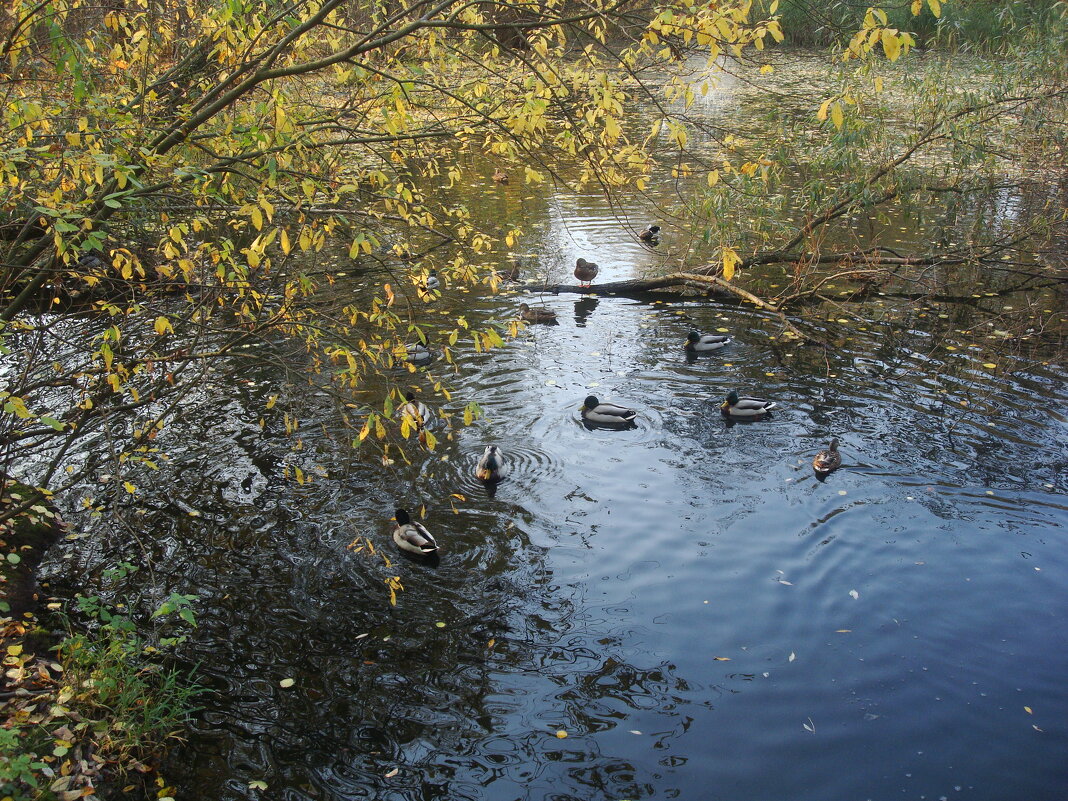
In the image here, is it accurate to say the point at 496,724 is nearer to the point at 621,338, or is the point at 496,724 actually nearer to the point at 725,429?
the point at 725,429

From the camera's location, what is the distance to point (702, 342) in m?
11.0

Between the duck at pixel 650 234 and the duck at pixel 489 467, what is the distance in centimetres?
791

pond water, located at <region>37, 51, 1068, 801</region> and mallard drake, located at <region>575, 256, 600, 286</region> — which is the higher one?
mallard drake, located at <region>575, 256, 600, 286</region>

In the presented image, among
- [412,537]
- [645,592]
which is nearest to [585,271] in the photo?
[412,537]

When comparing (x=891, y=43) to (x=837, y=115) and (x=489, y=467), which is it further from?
(x=489, y=467)

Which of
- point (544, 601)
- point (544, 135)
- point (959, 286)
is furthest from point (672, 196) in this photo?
point (544, 601)

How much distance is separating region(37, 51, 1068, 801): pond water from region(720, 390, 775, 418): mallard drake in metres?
0.13

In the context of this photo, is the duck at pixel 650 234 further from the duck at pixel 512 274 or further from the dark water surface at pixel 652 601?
the dark water surface at pixel 652 601

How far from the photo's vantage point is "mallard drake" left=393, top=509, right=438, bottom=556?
6.86 m

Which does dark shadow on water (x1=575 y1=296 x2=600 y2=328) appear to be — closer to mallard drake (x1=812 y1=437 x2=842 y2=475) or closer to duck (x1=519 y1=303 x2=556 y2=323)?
duck (x1=519 y1=303 x2=556 y2=323)

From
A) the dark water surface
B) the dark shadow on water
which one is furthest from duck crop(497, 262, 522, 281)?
the dark water surface

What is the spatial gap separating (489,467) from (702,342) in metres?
4.29

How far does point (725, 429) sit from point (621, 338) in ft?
9.85

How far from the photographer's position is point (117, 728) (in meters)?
4.87
